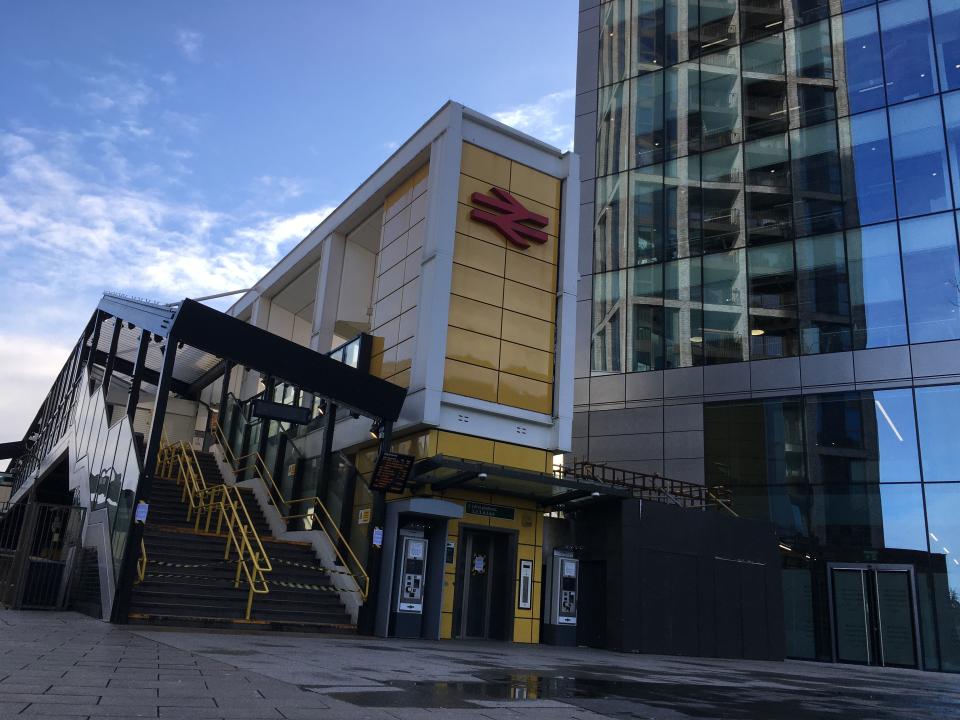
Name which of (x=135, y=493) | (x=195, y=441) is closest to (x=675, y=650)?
(x=135, y=493)

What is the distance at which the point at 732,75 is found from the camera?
32688mm

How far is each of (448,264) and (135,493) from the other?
30.2 ft

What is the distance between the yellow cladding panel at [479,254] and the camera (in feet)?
69.4

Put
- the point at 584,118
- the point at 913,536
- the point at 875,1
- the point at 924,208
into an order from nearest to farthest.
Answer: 1. the point at 913,536
2. the point at 924,208
3. the point at 875,1
4. the point at 584,118

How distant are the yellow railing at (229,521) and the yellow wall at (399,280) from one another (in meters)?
5.20

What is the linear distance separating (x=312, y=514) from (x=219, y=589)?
5171 millimetres

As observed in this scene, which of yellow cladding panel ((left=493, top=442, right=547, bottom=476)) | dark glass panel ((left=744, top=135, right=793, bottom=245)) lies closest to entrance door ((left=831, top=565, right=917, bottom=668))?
yellow cladding panel ((left=493, top=442, right=547, bottom=476))

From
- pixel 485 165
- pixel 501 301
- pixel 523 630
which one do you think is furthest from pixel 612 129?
pixel 523 630

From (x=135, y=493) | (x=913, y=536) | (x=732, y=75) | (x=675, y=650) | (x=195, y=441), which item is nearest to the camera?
(x=135, y=493)

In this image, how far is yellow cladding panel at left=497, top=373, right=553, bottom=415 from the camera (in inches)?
827

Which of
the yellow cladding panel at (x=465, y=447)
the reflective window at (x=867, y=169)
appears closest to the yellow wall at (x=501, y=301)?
the yellow cladding panel at (x=465, y=447)

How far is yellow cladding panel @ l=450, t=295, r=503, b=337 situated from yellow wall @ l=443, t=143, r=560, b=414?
0.08 ft

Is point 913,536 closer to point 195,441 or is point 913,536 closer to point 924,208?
point 924,208

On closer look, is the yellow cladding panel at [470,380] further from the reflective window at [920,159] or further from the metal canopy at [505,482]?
the reflective window at [920,159]
